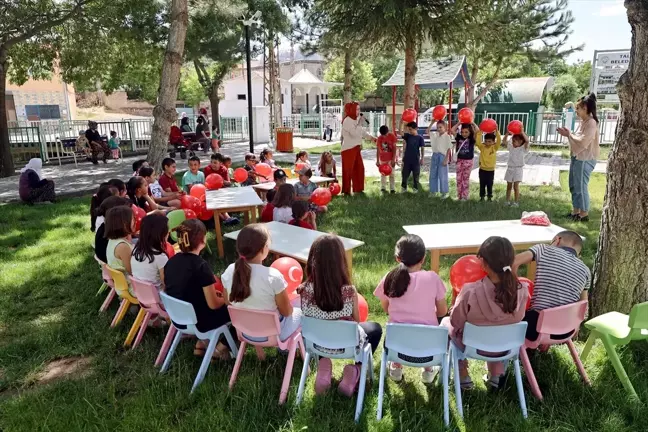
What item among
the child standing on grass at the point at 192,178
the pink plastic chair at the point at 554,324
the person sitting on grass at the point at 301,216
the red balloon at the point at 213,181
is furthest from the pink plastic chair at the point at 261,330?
the child standing on grass at the point at 192,178

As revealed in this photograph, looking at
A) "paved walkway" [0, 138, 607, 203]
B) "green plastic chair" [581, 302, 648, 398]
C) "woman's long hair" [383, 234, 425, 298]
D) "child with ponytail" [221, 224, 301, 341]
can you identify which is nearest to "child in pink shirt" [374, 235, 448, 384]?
"woman's long hair" [383, 234, 425, 298]

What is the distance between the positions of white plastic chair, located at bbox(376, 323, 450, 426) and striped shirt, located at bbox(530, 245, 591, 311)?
32.8 inches

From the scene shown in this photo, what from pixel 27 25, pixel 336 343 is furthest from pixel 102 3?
pixel 336 343

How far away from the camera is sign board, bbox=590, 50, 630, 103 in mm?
15523

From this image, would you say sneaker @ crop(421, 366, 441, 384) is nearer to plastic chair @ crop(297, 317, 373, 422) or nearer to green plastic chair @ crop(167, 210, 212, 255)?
plastic chair @ crop(297, 317, 373, 422)

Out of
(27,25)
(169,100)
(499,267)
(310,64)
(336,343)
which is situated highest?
(310,64)

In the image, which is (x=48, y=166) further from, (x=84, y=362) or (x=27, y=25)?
(x=84, y=362)

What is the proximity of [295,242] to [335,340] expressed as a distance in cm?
194

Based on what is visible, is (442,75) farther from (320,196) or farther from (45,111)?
(45,111)

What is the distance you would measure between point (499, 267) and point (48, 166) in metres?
15.7

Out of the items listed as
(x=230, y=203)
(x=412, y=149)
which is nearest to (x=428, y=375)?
(x=230, y=203)

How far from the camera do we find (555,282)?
3195 millimetres

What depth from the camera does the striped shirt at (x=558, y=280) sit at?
317 centimetres

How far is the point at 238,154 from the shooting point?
58.6 feet
